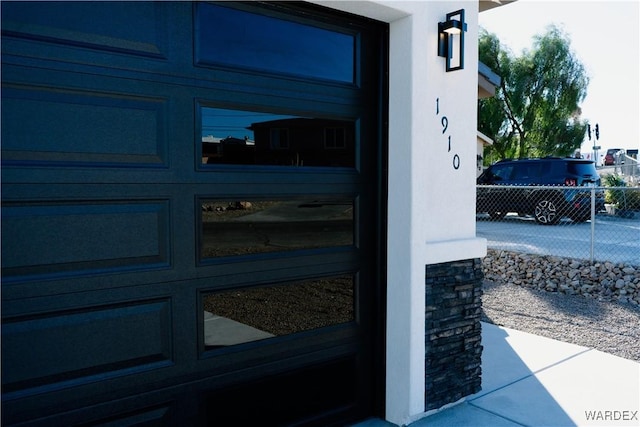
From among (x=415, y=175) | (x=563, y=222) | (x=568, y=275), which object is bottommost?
(x=568, y=275)

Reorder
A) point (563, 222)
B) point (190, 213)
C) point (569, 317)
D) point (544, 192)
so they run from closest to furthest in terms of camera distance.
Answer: point (190, 213) → point (569, 317) → point (563, 222) → point (544, 192)

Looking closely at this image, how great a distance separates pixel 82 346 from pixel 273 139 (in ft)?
4.55

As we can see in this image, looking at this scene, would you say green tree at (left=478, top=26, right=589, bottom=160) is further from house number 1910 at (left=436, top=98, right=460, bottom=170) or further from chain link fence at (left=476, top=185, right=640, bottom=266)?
house number 1910 at (left=436, top=98, right=460, bottom=170)

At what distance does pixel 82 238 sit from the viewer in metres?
2.15

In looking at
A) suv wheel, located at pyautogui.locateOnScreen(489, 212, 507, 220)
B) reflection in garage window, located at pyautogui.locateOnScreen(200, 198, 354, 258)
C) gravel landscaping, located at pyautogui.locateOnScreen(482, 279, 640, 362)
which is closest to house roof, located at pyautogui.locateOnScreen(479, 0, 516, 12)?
reflection in garage window, located at pyautogui.locateOnScreen(200, 198, 354, 258)

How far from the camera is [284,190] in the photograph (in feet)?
9.20

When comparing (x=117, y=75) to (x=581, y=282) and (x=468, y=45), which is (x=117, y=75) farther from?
(x=581, y=282)

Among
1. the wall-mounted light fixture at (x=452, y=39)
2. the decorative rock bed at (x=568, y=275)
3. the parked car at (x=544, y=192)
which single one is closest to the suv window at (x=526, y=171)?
the parked car at (x=544, y=192)

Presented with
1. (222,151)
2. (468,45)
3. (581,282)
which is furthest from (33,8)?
(581,282)

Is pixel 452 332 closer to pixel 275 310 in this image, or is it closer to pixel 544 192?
pixel 275 310

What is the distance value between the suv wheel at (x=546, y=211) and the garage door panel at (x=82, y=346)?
11095 mm

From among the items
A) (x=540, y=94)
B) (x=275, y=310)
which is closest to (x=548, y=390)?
(x=275, y=310)

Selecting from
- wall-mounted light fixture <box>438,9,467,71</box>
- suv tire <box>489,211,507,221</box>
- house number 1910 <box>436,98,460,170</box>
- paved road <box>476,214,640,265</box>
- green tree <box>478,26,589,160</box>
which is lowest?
paved road <box>476,214,640,265</box>

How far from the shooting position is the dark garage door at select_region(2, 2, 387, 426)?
2.05 metres
